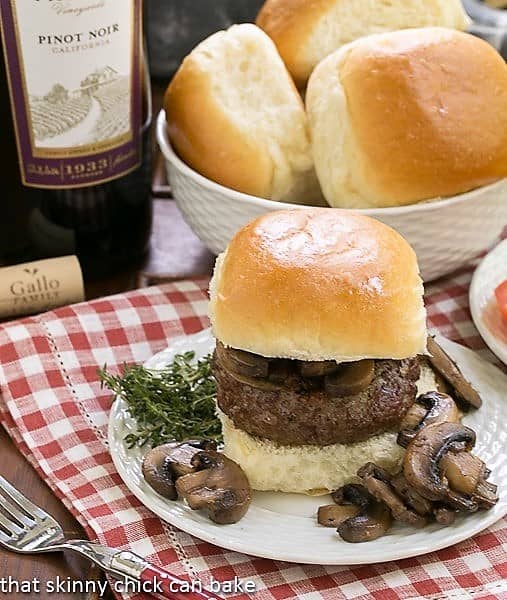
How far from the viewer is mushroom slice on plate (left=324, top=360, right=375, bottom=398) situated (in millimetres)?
1242

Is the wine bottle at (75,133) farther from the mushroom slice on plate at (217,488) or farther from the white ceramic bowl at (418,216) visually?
the mushroom slice on plate at (217,488)

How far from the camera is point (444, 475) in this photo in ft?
4.00

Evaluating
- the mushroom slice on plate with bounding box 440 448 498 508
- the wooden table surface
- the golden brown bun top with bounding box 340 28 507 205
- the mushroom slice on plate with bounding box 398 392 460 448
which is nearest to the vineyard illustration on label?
the wooden table surface

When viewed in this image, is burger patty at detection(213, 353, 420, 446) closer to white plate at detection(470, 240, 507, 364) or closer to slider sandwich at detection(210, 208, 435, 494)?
slider sandwich at detection(210, 208, 435, 494)

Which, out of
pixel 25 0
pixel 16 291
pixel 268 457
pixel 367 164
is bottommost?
pixel 16 291

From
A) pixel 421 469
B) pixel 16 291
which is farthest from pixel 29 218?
pixel 421 469

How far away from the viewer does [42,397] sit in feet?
4.99

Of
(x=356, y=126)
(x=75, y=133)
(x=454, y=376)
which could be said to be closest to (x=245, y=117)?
(x=356, y=126)

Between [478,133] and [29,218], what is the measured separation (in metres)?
0.77

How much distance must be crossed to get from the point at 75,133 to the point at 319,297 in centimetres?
67

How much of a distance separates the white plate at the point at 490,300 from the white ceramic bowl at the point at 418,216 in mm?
32

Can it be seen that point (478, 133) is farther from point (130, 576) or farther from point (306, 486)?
point (130, 576)

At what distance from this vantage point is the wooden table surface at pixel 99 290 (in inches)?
48.3

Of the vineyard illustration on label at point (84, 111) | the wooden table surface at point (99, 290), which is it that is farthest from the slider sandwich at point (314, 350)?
the vineyard illustration on label at point (84, 111)
